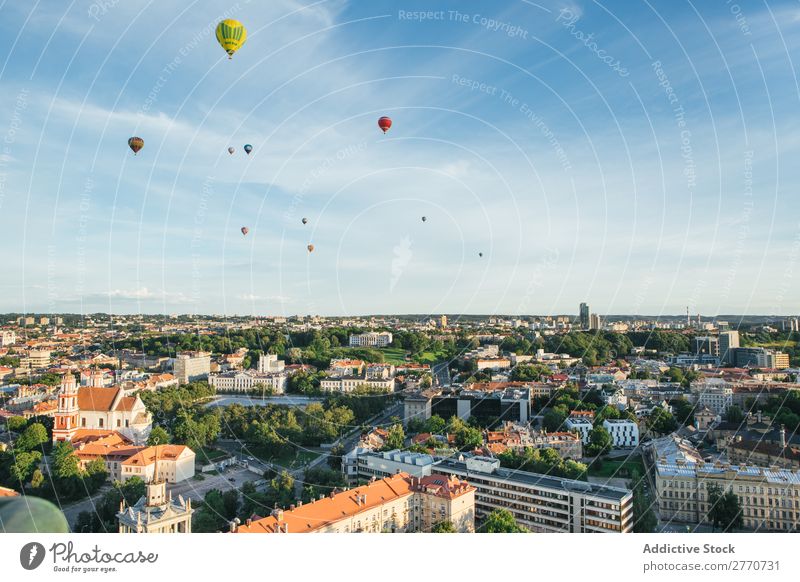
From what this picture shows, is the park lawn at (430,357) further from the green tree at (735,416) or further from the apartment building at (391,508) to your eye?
the apartment building at (391,508)

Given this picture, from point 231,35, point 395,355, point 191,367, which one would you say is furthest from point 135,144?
point 395,355

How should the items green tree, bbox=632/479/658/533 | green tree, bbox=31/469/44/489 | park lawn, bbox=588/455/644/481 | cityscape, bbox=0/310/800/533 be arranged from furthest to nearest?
1. park lawn, bbox=588/455/644/481
2. green tree, bbox=31/469/44/489
3. green tree, bbox=632/479/658/533
4. cityscape, bbox=0/310/800/533

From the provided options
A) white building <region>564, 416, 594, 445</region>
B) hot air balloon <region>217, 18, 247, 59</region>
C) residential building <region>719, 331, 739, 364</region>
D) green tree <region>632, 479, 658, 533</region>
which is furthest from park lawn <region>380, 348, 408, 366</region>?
hot air balloon <region>217, 18, 247, 59</region>

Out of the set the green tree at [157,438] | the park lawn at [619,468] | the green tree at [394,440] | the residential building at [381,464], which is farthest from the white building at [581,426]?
the green tree at [157,438]

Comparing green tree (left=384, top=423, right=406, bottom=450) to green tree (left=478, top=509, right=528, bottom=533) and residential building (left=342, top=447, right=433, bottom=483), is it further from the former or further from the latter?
green tree (left=478, top=509, right=528, bottom=533)

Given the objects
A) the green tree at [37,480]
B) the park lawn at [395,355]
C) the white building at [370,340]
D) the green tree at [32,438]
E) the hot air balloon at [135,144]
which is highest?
the hot air balloon at [135,144]

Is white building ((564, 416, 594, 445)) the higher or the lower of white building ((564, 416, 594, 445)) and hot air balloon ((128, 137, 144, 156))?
the lower
